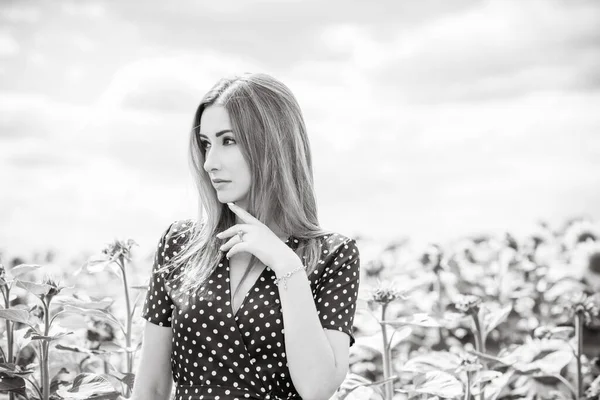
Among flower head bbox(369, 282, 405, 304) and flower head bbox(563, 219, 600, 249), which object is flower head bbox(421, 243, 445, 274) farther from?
flower head bbox(369, 282, 405, 304)

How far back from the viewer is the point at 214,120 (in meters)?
2.02

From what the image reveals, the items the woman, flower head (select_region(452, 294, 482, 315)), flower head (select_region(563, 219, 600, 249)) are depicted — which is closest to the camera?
the woman

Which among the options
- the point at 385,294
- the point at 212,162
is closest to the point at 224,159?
the point at 212,162

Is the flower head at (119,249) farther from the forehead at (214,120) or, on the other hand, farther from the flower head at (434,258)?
the flower head at (434,258)

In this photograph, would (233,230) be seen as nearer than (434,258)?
Yes

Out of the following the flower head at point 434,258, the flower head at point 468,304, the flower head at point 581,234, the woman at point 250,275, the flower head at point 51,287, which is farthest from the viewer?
the flower head at point 581,234

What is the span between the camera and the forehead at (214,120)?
2.01m

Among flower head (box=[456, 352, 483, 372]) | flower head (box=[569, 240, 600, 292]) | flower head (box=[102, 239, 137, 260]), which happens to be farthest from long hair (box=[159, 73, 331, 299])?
flower head (box=[569, 240, 600, 292])

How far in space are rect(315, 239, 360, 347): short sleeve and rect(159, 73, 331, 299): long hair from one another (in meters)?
0.06

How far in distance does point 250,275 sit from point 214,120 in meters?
0.46

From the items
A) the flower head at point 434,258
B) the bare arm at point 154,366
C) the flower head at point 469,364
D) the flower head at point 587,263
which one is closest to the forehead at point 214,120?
the bare arm at point 154,366

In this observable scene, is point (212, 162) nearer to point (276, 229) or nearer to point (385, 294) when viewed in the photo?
point (276, 229)

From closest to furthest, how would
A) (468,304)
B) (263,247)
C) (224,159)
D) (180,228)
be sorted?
(263,247) < (224,159) < (180,228) < (468,304)

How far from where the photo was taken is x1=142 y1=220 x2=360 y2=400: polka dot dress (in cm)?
191
